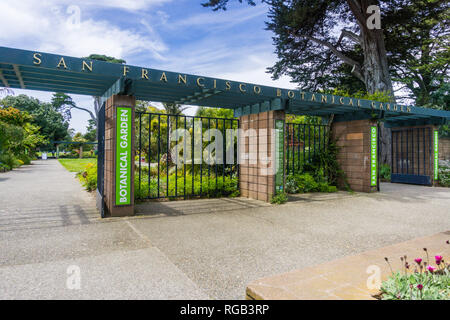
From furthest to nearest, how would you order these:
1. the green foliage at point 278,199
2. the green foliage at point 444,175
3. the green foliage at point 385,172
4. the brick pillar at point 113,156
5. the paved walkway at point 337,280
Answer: the green foliage at point 385,172
the green foliage at point 444,175
the green foliage at point 278,199
the brick pillar at point 113,156
the paved walkway at point 337,280

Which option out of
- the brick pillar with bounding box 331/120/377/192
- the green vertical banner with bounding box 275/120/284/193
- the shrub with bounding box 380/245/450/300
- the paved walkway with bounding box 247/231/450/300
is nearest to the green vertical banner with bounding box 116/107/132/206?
the green vertical banner with bounding box 275/120/284/193

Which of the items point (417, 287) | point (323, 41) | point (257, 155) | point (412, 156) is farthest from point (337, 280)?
point (323, 41)

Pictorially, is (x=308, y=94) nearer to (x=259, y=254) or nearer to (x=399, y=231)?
(x=399, y=231)

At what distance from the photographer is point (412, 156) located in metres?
12.9

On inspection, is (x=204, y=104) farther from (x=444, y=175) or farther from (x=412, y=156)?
(x=444, y=175)

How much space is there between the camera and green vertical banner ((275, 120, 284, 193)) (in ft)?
25.6

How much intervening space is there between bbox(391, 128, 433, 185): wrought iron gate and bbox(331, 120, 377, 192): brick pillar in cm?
408

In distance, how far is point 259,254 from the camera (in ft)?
12.4

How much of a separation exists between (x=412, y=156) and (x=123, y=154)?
41.2 feet

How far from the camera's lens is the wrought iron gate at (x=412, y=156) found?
12344mm

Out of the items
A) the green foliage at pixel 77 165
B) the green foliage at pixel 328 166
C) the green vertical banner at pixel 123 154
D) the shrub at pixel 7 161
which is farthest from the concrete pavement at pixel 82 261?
the shrub at pixel 7 161

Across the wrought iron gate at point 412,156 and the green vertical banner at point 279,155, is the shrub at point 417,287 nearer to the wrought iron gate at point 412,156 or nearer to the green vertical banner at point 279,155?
the green vertical banner at point 279,155

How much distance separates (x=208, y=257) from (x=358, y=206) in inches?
203

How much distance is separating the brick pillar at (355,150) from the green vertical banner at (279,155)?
366 centimetres
